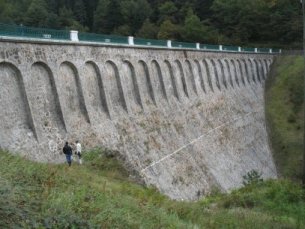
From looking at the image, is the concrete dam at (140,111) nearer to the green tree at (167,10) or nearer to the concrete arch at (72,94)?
the concrete arch at (72,94)

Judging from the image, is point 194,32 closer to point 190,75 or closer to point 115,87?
point 190,75

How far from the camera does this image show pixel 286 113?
50.8 meters

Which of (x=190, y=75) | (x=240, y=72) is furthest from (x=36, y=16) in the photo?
(x=190, y=75)

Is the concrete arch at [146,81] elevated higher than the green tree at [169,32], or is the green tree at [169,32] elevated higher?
the green tree at [169,32]

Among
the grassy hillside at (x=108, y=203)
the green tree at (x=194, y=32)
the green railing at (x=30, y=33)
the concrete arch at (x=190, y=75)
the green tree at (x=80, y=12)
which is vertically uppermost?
the green tree at (x=80, y=12)

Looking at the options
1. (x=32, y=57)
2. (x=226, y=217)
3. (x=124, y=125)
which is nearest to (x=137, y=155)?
(x=124, y=125)

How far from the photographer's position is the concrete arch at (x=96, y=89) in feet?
81.7

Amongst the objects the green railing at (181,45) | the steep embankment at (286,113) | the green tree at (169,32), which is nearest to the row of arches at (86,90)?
the green railing at (181,45)

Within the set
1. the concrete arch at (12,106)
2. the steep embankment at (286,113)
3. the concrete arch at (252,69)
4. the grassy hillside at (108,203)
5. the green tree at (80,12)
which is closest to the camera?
the grassy hillside at (108,203)

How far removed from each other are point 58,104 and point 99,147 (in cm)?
331

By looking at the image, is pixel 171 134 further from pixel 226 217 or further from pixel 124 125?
pixel 226 217

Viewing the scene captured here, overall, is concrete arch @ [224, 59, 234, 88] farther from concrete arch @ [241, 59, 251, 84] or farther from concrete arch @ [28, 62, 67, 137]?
concrete arch @ [28, 62, 67, 137]

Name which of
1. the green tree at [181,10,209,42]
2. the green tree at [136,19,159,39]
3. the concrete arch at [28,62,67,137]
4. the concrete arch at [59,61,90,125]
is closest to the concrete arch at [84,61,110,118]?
the concrete arch at [59,61,90,125]

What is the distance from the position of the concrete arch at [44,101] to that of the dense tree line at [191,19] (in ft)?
172
